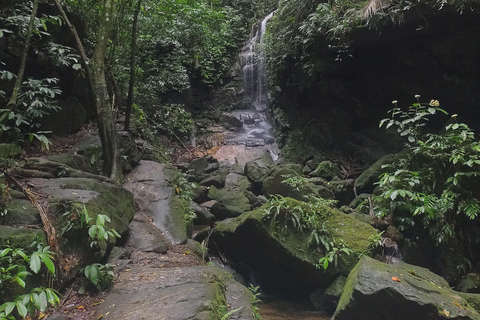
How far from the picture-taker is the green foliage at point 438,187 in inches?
196

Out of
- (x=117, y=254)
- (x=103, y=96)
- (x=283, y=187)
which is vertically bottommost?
(x=283, y=187)

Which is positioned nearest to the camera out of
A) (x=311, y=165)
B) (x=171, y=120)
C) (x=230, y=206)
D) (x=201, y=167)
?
(x=230, y=206)

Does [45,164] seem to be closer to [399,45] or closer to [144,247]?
[144,247]

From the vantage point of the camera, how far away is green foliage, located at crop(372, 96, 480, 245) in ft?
16.3

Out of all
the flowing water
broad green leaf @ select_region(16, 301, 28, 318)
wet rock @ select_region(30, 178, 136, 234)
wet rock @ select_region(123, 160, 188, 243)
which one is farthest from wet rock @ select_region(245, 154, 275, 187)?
broad green leaf @ select_region(16, 301, 28, 318)

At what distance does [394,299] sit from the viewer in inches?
143

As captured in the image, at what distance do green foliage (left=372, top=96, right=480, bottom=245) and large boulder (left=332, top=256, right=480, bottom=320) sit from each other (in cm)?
145

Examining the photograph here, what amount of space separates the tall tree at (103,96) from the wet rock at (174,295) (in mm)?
2438

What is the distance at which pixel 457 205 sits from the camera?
505 centimetres

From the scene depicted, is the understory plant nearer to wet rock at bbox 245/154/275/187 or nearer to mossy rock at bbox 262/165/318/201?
mossy rock at bbox 262/165/318/201

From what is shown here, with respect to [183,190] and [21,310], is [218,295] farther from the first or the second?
[183,190]

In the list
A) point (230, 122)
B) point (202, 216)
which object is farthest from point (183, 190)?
point (230, 122)

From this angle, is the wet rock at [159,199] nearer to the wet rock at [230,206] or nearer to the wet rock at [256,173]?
the wet rock at [230,206]

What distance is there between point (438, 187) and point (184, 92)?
12.8 metres
